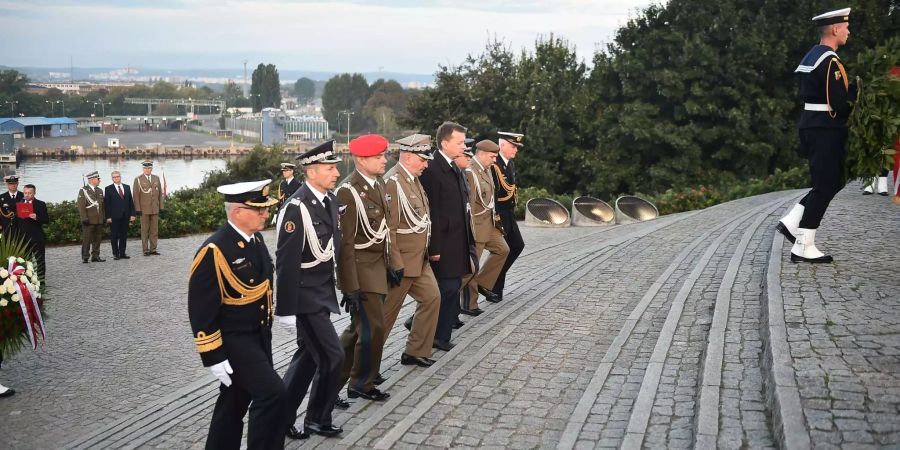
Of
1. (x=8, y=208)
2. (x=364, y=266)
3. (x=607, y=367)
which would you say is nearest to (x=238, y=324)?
(x=364, y=266)

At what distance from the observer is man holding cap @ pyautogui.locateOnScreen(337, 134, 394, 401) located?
800 cm

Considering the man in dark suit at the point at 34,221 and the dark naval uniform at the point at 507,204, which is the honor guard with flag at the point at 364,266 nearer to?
the dark naval uniform at the point at 507,204

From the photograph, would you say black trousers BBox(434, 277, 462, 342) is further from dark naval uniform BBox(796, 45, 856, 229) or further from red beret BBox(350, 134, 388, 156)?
dark naval uniform BBox(796, 45, 856, 229)

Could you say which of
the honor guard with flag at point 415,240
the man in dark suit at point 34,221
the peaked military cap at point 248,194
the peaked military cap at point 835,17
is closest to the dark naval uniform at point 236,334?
the peaked military cap at point 248,194

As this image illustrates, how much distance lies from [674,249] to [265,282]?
9.69m

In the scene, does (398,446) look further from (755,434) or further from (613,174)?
(613,174)

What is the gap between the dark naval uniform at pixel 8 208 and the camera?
54.7ft

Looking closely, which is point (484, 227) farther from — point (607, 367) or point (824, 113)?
point (824, 113)

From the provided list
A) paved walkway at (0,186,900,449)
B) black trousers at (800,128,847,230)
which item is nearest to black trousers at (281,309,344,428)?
paved walkway at (0,186,900,449)

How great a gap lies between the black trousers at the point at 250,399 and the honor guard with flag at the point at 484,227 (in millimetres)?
4877

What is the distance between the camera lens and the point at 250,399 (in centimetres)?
641

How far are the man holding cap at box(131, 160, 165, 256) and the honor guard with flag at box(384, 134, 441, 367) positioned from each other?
13.9 meters

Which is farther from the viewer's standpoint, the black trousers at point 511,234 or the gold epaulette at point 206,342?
the black trousers at point 511,234

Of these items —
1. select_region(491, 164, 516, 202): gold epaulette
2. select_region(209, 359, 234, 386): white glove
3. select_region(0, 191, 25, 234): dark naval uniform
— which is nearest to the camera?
select_region(209, 359, 234, 386): white glove
